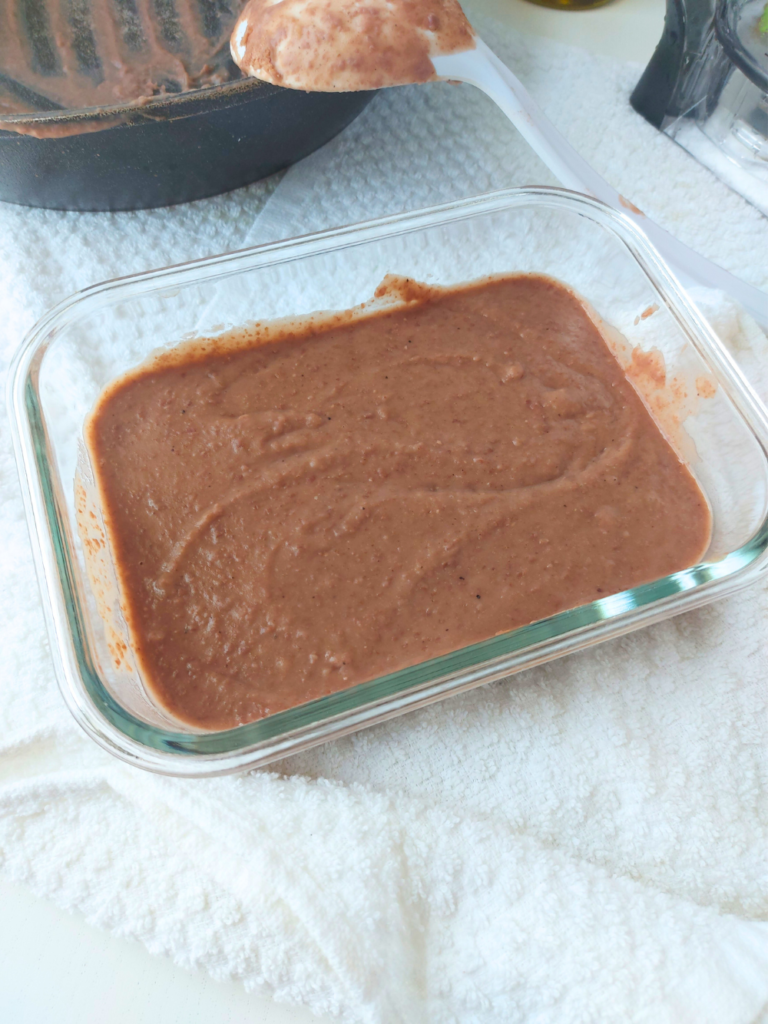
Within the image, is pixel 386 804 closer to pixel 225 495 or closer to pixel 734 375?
pixel 225 495

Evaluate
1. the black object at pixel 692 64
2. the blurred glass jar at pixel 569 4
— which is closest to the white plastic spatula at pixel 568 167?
the black object at pixel 692 64

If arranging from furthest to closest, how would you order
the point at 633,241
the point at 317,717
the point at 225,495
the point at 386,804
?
the point at 633,241 < the point at 225,495 < the point at 386,804 < the point at 317,717

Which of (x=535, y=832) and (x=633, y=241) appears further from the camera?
(x=633, y=241)

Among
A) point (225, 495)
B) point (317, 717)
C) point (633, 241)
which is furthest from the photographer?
point (633, 241)

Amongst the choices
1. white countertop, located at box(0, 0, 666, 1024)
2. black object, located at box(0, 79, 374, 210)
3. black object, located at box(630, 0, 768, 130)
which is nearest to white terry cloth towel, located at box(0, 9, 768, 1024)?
white countertop, located at box(0, 0, 666, 1024)

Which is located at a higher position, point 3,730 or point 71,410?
point 71,410

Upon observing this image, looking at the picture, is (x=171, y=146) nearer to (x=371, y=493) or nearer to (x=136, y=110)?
(x=136, y=110)

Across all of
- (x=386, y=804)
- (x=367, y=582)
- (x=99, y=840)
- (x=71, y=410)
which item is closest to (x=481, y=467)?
(x=367, y=582)
